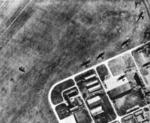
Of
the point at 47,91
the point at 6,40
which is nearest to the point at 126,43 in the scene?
the point at 47,91

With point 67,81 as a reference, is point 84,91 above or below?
below

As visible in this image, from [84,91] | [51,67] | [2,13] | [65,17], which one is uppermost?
[2,13]

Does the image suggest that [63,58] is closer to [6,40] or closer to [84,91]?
[84,91]

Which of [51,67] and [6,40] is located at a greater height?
[6,40]

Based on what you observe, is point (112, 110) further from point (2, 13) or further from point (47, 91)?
point (2, 13)

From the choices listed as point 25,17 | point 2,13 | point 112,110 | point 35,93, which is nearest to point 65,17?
point 25,17

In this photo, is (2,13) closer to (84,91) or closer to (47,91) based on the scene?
(47,91)

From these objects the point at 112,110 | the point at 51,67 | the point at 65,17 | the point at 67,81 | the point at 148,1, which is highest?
the point at 65,17
